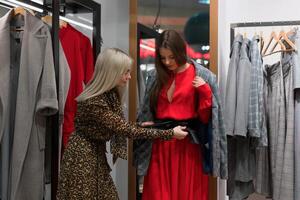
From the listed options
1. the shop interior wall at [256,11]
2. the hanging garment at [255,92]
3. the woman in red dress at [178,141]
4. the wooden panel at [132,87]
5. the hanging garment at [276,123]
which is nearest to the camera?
the woman in red dress at [178,141]

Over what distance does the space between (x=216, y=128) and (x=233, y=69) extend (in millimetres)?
590

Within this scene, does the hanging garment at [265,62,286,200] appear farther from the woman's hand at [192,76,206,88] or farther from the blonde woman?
the blonde woman

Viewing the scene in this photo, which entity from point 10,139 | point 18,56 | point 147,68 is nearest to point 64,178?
point 10,139

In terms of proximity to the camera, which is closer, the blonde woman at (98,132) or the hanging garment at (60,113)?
the blonde woman at (98,132)

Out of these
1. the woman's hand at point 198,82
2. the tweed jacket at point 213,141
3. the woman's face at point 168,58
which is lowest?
the tweed jacket at point 213,141

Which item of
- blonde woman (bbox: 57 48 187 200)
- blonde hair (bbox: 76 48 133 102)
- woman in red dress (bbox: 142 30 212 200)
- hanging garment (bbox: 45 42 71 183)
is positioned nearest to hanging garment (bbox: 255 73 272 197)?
woman in red dress (bbox: 142 30 212 200)

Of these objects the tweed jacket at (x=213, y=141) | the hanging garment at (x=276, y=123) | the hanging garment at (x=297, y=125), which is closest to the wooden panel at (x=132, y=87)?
the tweed jacket at (x=213, y=141)

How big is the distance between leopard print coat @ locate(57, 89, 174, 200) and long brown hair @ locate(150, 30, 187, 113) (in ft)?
0.93

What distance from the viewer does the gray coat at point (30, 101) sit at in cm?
192

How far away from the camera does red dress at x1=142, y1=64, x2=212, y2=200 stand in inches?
81.0

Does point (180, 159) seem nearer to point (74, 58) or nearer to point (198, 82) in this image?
point (198, 82)

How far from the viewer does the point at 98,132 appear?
1.86m

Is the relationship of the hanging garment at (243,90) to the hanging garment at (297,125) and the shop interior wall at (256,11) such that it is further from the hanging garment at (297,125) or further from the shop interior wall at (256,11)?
the shop interior wall at (256,11)

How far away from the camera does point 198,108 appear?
2064 millimetres
